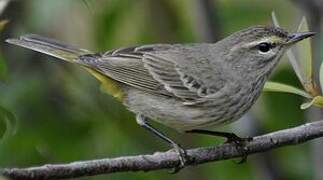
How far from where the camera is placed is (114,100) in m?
5.11

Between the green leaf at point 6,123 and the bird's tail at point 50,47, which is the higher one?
the bird's tail at point 50,47

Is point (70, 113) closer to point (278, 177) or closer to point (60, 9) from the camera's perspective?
point (60, 9)

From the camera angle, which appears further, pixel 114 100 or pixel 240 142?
pixel 114 100

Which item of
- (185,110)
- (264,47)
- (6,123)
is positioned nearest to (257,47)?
(264,47)

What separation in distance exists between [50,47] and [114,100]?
0.68 m

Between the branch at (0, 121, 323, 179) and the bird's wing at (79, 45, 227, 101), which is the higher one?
the bird's wing at (79, 45, 227, 101)

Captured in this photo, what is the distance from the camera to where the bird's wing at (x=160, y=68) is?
4.57 metres

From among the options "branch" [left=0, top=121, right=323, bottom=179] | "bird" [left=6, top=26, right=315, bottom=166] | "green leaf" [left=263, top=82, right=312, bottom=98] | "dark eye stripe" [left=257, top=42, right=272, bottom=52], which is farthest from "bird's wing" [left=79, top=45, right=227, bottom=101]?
"green leaf" [left=263, top=82, right=312, bottom=98]

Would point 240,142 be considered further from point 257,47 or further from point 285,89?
point 257,47

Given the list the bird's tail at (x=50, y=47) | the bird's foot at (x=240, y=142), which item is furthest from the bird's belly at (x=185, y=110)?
the bird's tail at (x=50, y=47)

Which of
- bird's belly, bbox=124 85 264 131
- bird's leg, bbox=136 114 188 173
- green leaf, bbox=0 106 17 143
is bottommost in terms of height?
bird's leg, bbox=136 114 188 173

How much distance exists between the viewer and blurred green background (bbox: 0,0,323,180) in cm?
452

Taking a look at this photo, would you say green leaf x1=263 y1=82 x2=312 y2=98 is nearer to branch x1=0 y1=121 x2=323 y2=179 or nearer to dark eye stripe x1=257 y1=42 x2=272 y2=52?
branch x1=0 y1=121 x2=323 y2=179

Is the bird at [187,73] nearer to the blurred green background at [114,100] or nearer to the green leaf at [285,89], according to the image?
the blurred green background at [114,100]
